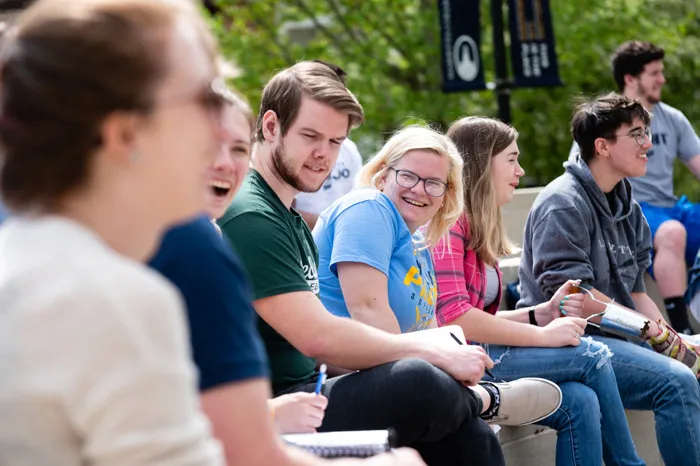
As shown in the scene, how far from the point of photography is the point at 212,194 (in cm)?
283

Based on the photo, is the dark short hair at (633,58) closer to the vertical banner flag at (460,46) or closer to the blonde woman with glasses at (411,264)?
the vertical banner flag at (460,46)

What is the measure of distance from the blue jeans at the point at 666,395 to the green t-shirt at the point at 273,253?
79.2 inches

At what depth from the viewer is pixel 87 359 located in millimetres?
1176

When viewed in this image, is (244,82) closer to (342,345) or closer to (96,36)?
(342,345)

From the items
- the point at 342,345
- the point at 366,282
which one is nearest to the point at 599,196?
the point at 366,282

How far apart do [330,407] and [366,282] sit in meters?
0.67

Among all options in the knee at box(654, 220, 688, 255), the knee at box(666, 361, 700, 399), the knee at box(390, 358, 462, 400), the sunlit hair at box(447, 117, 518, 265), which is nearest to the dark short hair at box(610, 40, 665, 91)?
the knee at box(654, 220, 688, 255)

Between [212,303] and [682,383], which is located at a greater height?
[212,303]

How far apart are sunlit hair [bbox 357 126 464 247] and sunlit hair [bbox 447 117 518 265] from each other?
1.18 feet

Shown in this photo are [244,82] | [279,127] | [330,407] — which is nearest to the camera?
[330,407]

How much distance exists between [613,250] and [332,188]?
1.71 meters

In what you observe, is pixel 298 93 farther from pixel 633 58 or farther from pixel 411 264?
pixel 633 58

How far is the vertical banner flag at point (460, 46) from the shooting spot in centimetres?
963

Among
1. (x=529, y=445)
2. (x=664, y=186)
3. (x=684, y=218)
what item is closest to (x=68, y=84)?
(x=529, y=445)
